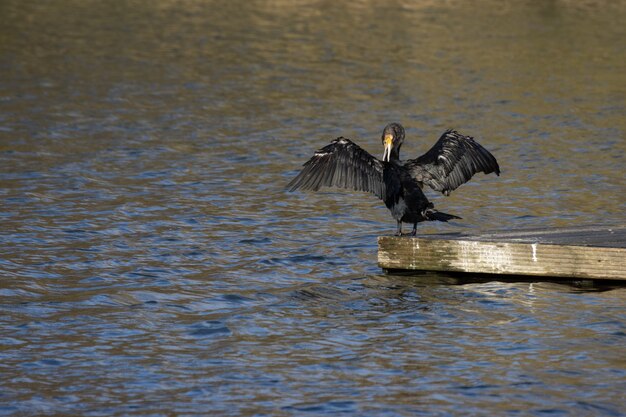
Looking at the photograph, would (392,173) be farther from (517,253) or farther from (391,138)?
(517,253)

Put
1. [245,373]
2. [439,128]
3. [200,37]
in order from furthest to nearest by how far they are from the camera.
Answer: [200,37] < [439,128] < [245,373]

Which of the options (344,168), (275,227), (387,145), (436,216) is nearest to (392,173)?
(387,145)

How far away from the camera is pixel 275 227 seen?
42.0ft

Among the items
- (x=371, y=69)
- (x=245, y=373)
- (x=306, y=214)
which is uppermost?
(x=371, y=69)

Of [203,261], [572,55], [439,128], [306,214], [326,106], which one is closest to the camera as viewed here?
[203,261]

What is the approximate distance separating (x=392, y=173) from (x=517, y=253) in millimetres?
1325

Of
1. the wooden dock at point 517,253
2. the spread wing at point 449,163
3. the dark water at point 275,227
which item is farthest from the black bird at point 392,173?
the dark water at point 275,227

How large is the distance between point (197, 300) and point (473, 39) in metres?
21.1

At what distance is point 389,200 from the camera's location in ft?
34.4

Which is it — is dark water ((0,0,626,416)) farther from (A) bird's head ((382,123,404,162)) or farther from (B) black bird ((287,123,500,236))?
(A) bird's head ((382,123,404,162))

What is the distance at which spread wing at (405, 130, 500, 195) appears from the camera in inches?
420

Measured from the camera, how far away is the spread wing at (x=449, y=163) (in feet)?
35.0

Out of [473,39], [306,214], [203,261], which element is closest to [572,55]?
[473,39]

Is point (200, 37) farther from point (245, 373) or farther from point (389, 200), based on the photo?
point (245, 373)
